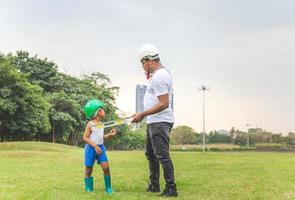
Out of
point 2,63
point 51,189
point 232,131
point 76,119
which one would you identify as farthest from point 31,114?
point 232,131

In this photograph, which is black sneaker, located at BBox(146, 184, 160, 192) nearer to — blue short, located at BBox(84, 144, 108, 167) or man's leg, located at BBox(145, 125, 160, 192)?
man's leg, located at BBox(145, 125, 160, 192)

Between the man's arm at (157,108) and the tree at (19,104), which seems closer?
the man's arm at (157,108)

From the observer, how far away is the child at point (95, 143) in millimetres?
6430

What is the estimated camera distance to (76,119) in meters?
55.5

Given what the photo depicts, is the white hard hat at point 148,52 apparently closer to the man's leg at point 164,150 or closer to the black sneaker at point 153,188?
the man's leg at point 164,150

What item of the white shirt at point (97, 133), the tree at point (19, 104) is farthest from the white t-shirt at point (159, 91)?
the tree at point (19, 104)

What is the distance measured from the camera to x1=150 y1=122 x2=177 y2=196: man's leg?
6.17 m

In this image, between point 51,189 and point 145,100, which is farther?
point 51,189

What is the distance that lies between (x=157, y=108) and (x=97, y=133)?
0.99 meters

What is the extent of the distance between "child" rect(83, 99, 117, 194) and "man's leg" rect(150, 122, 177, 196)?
758 mm

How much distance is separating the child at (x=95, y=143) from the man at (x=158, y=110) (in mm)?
639

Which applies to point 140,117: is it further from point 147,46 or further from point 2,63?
point 2,63

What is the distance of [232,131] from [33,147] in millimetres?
84219

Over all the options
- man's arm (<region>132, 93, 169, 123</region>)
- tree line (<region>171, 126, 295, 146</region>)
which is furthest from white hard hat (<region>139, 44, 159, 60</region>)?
tree line (<region>171, 126, 295, 146</region>)
